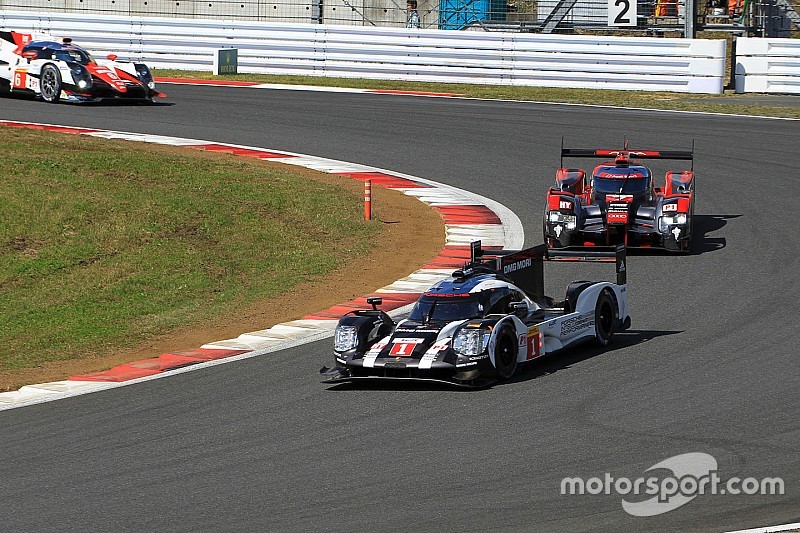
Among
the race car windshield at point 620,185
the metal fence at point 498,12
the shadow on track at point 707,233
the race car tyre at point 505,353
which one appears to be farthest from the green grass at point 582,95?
the race car tyre at point 505,353

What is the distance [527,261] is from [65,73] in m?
20.9

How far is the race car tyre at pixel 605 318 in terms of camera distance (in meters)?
13.6

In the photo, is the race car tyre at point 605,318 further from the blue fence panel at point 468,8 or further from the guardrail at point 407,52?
the blue fence panel at point 468,8

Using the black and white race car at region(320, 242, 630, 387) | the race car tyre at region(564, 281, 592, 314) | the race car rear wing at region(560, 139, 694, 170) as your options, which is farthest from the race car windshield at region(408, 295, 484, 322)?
the race car rear wing at region(560, 139, 694, 170)

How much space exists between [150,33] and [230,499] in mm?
31373

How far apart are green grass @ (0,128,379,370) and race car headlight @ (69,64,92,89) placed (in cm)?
683

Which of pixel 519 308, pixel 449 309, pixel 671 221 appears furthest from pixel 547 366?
pixel 671 221

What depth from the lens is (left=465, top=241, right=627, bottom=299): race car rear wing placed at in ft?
43.9

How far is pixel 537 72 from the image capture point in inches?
1383

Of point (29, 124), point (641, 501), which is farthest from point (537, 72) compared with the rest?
point (641, 501)

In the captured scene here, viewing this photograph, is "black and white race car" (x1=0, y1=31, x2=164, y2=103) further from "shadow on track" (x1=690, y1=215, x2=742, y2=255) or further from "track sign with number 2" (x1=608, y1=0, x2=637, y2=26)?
"shadow on track" (x1=690, y1=215, x2=742, y2=255)

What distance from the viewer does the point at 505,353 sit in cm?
1216

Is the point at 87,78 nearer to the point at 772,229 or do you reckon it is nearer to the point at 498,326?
the point at 772,229

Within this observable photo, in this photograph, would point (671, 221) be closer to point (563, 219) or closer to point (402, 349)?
point (563, 219)
